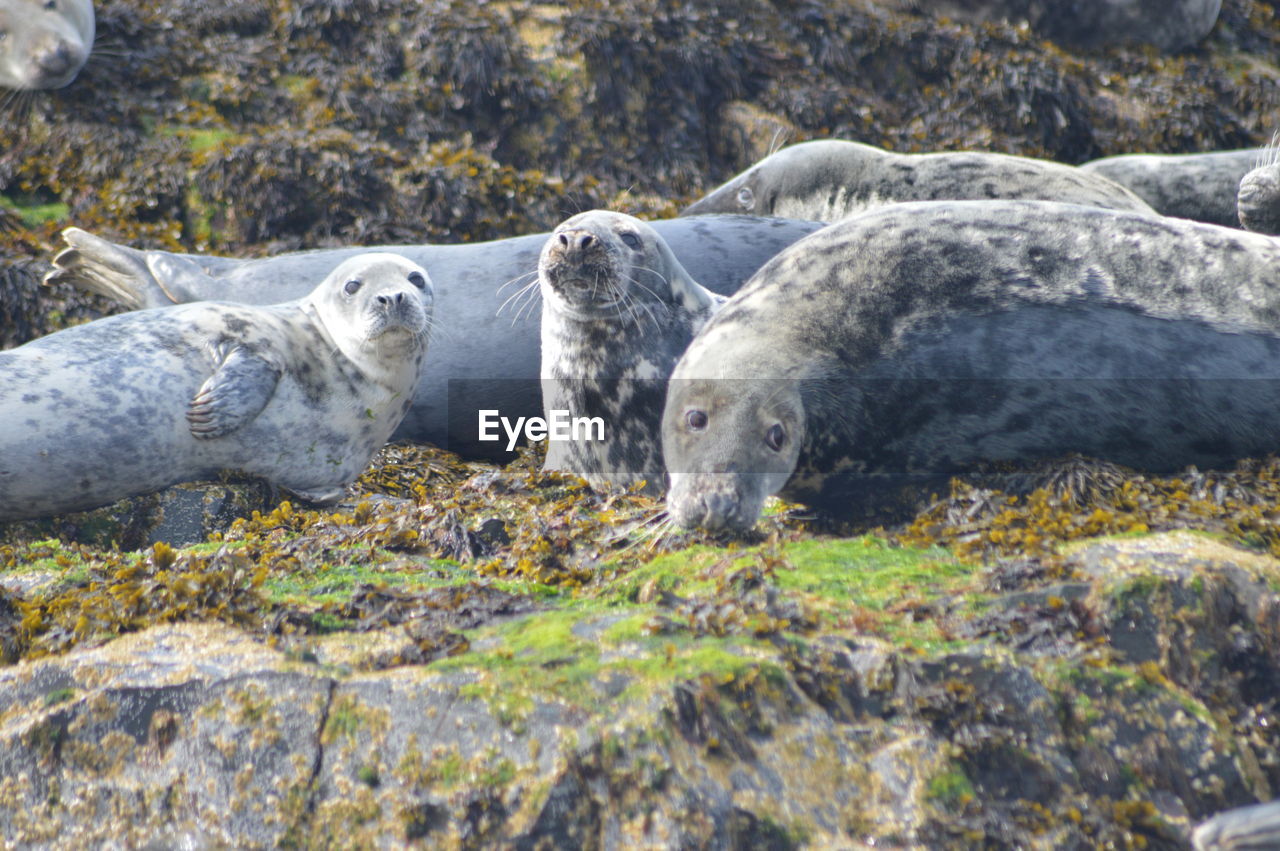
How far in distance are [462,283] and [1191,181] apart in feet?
12.9

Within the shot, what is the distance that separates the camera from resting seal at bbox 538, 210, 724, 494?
433cm

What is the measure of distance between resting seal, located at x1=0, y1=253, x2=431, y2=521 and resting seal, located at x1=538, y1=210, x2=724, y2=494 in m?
0.86

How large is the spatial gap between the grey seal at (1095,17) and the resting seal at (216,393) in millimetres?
6728

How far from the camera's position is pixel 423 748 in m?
2.34

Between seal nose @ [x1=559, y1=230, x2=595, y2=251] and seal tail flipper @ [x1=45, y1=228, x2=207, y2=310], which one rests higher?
seal nose @ [x1=559, y1=230, x2=595, y2=251]

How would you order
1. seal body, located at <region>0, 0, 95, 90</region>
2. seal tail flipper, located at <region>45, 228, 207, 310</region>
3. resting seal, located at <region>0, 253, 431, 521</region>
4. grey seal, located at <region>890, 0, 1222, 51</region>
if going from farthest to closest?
grey seal, located at <region>890, 0, 1222, 51</region>
seal body, located at <region>0, 0, 95, 90</region>
seal tail flipper, located at <region>45, 228, 207, 310</region>
resting seal, located at <region>0, 253, 431, 521</region>

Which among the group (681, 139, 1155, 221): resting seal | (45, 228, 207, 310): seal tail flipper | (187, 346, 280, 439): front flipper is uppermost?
(681, 139, 1155, 221): resting seal

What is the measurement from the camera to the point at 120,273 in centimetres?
617

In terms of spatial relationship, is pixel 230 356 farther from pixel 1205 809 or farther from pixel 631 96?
pixel 631 96

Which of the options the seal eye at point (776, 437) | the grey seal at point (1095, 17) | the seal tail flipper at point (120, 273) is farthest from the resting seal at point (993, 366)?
the grey seal at point (1095, 17)

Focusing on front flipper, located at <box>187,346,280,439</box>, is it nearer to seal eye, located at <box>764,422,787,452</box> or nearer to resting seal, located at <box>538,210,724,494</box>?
resting seal, located at <box>538,210,724,494</box>

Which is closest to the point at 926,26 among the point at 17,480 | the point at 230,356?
the point at 230,356

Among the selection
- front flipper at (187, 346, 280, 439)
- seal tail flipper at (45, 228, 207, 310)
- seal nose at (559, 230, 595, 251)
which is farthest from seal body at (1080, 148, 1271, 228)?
seal tail flipper at (45, 228, 207, 310)

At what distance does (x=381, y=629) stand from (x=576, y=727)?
720 mm
